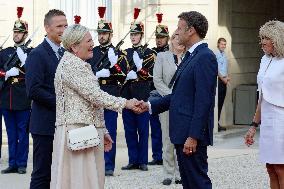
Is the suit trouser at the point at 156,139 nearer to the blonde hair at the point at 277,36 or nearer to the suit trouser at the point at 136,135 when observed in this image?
the suit trouser at the point at 136,135

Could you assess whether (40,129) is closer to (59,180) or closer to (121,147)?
(59,180)

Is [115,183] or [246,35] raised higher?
[246,35]

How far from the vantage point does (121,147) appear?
44.7 feet

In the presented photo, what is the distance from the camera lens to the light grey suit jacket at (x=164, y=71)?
999cm

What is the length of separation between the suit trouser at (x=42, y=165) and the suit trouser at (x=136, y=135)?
4.07 metres

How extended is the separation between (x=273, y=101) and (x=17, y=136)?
5274 mm

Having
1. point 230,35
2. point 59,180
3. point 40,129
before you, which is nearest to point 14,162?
point 40,129

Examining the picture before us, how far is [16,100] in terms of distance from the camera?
11008 millimetres

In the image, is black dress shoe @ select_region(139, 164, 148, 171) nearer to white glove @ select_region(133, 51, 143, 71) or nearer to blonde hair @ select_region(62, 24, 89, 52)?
white glove @ select_region(133, 51, 143, 71)

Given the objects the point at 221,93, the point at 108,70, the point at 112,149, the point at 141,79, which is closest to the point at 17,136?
the point at 112,149

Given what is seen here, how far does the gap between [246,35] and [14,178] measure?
8448 millimetres

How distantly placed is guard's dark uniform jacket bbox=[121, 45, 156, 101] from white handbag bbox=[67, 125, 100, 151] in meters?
4.93

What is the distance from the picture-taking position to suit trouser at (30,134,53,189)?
277 inches

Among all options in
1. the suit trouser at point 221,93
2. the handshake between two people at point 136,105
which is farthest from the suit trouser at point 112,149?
the suit trouser at point 221,93
